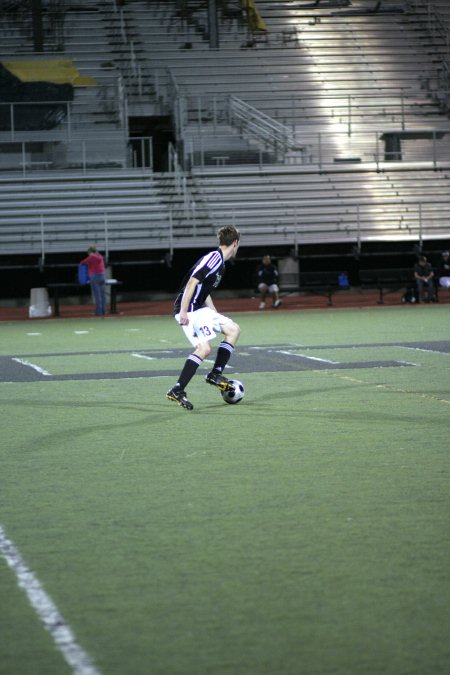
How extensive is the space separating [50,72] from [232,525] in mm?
34094

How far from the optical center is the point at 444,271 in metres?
34.1

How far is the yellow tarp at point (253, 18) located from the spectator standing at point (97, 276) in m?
15.0

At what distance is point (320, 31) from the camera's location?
44031 millimetres

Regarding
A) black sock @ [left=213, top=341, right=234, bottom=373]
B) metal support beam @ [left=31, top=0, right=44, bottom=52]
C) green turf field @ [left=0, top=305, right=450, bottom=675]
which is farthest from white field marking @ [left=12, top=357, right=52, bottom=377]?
metal support beam @ [left=31, top=0, right=44, bottom=52]

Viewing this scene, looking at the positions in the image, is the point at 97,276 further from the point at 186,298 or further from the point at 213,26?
the point at 186,298

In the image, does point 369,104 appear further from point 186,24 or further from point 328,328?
point 328,328

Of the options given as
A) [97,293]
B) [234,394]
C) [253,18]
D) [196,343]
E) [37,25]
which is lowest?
[97,293]

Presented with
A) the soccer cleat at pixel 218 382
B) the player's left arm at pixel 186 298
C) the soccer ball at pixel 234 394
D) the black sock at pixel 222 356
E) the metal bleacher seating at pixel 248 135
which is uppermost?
the metal bleacher seating at pixel 248 135

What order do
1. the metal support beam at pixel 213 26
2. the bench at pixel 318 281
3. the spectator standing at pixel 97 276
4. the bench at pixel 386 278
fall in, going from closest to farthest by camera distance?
the spectator standing at pixel 97 276 → the bench at pixel 386 278 → the bench at pixel 318 281 → the metal support beam at pixel 213 26

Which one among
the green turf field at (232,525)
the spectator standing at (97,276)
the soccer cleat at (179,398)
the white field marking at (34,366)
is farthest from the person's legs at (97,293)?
the soccer cleat at (179,398)

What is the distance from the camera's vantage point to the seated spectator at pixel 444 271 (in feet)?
110

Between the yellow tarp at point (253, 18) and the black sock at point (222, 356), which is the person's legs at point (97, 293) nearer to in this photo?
the yellow tarp at point (253, 18)

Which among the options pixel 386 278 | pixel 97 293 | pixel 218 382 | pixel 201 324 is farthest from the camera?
pixel 386 278

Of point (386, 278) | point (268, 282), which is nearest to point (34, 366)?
point (268, 282)
